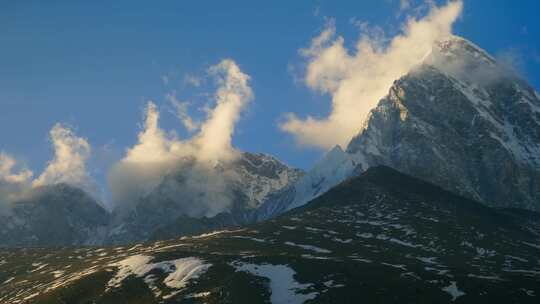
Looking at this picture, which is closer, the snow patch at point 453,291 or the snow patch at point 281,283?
the snow patch at point 453,291

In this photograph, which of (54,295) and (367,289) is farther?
(54,295)

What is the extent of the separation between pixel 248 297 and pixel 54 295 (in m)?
53.3

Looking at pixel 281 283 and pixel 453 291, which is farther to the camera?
pixel 281 283

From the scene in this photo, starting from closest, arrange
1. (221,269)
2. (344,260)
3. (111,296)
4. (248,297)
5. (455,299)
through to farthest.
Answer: (455,299), (248,297), (111,296), (221,269), (344,260)

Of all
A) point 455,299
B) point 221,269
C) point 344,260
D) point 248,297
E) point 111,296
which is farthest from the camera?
point 344,260

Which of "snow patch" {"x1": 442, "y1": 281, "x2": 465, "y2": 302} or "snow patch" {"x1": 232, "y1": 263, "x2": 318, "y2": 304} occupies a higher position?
"snow patch" {"x1": 232, "y1": 263, "x2": 318, "y2": 304}

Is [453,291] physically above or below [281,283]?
below

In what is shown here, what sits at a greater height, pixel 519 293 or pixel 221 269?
pixel 221 269

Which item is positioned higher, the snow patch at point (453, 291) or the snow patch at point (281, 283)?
the snow patch at point (281, 283)

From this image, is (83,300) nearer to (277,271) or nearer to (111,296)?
(111,296)

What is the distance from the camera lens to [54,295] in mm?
181750

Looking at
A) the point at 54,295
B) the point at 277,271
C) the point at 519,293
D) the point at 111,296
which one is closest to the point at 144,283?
the point at 111,296

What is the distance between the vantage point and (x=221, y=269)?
614ft

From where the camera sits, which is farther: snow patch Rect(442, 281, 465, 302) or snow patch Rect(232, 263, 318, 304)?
snow patch Rect(232, 263, 318, 304)
